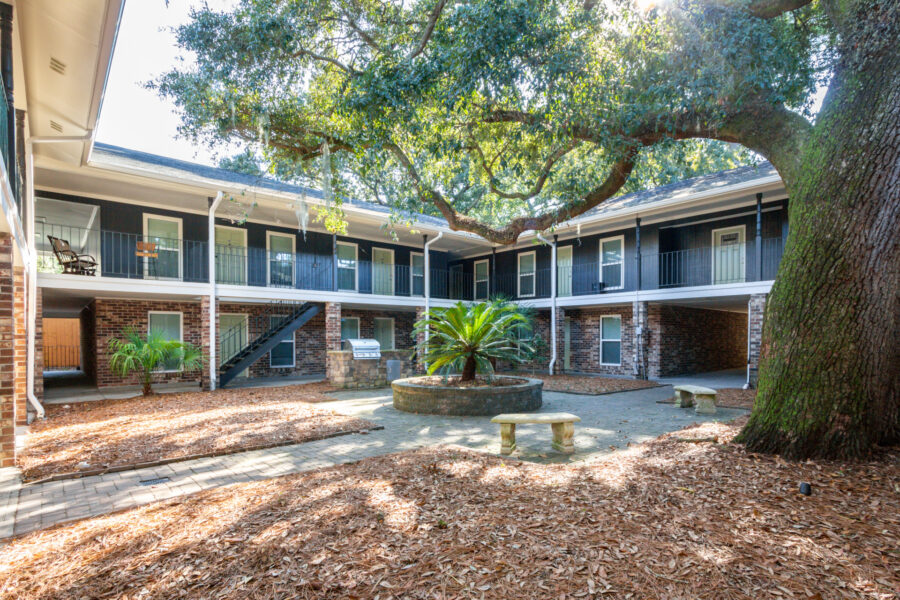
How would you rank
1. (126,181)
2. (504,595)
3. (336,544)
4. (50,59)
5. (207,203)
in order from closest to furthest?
(504,595)
(336,544)
(50,59)
(126,181)
(207,203)

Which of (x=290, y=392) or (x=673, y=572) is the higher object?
(x=673, y=572)

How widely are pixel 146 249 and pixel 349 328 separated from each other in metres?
6.95

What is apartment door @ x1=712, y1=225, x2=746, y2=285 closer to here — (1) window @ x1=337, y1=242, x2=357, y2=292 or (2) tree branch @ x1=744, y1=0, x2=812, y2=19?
(2) tree branch @ x1=744, y1=0, x2=812, y2=19

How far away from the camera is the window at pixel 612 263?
15422 mm

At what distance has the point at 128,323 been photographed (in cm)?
1258

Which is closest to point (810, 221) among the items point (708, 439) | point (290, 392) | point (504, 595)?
point (708, 439)

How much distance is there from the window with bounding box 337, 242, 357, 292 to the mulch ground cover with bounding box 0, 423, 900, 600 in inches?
481

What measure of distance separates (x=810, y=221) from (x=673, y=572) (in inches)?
140

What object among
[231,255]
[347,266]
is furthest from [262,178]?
[347,266]

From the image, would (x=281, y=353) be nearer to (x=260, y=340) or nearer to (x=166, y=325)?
(x=260, y=340)

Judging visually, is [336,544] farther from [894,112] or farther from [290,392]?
[290,392]

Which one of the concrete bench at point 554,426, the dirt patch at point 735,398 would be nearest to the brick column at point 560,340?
the dirt patch at point 735,398

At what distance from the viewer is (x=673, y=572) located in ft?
8.46

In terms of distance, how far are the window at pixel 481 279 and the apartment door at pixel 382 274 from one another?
4.06 meters
